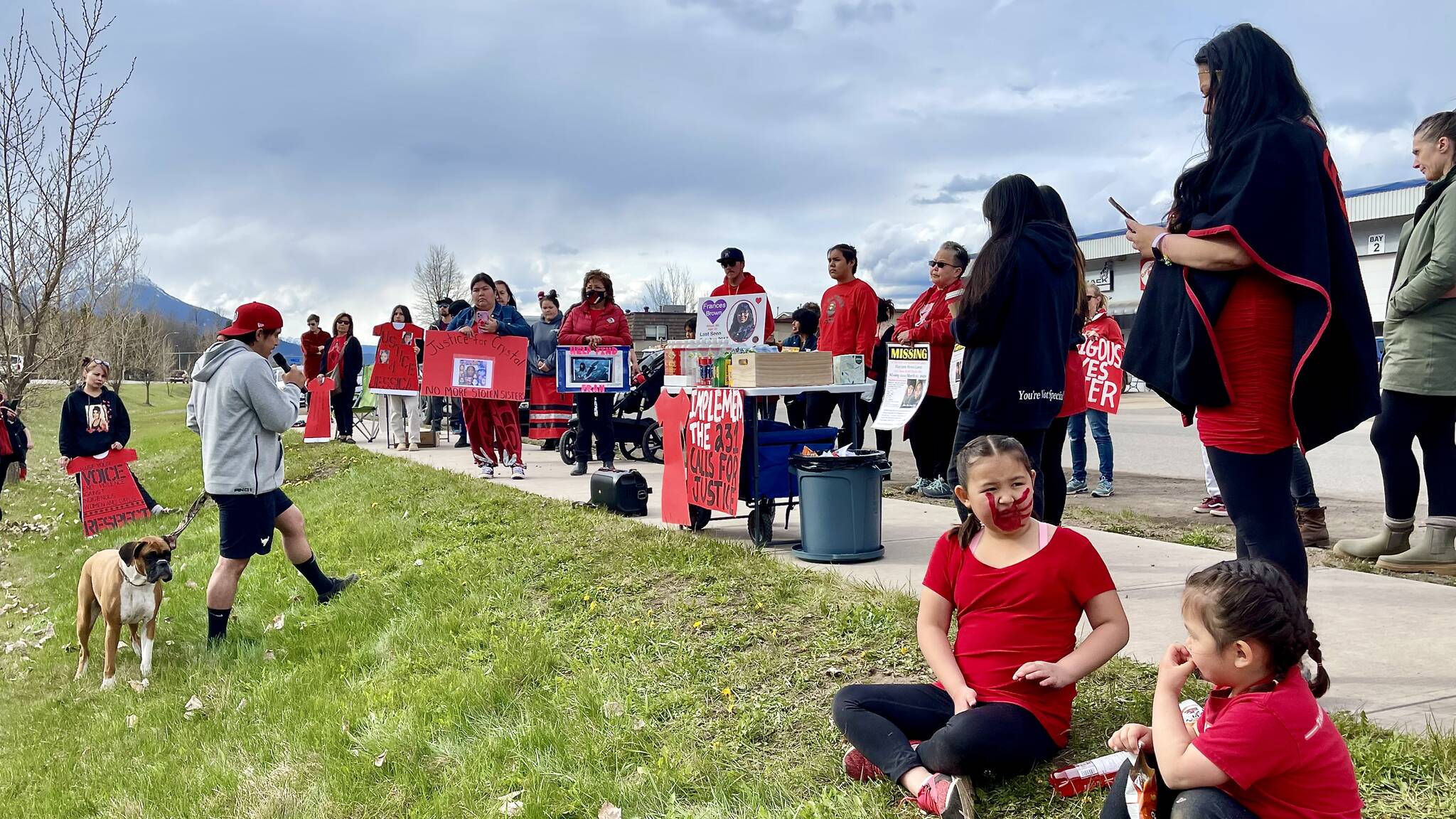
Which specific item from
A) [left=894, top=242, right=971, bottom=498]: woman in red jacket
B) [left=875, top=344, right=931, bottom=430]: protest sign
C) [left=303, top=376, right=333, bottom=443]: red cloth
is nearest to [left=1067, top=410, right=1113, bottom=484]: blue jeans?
[left=894, top=242, right=971, bottom=498]: woman in red jacket

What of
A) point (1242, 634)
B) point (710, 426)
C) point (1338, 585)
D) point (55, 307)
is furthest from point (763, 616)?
point (55, 307)

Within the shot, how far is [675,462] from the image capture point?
25.5 feet

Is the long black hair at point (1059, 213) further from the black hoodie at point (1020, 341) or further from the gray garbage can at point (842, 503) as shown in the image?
the gray garbage can at point (842, 503)

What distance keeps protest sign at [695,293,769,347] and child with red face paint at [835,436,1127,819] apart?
4.55 metres

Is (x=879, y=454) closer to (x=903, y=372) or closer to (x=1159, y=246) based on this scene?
(x=903, y=372)

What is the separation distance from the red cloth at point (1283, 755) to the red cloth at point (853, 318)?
7656 mm

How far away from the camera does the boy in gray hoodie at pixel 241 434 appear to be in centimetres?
616

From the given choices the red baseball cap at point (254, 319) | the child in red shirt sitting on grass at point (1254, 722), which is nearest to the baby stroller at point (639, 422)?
the red baseball cap at point (254, 319)

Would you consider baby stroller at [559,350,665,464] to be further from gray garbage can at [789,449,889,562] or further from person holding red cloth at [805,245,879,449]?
gray garbage can at [789,449,889,562]

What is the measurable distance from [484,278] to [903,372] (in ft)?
19.0

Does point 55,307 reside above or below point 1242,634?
above

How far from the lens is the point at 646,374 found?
12852mm

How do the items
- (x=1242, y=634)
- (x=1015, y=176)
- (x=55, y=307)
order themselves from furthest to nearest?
(x=55, y=307) < (x=1015, y=176) < (x=1242, y=634)

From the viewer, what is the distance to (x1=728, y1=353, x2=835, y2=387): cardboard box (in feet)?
23.3
